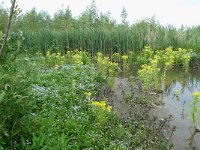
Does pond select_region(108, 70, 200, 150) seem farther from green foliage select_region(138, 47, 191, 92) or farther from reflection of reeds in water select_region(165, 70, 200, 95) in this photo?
green foliage select_region(138, 47, 191, 92)

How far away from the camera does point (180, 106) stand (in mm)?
7453

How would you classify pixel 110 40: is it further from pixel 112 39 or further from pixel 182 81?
pixel 182 81

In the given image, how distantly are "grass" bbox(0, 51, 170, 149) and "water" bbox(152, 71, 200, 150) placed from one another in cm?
53

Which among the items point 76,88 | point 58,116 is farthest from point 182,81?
point 58,116

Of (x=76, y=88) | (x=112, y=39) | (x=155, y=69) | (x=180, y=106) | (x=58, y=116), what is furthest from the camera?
(x=112, y=39)

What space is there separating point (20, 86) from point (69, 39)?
38.0 ft

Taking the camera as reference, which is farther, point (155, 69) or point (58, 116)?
point (155, 69)

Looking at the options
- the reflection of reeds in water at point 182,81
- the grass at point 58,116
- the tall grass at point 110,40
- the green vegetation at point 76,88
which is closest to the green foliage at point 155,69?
the green vegetation at point 76,88

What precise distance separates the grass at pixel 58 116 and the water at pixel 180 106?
1.72ft

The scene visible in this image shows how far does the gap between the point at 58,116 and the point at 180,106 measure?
2898 mm

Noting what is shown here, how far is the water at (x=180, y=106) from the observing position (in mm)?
5711

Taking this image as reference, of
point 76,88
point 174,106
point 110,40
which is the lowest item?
Result: point 174,106

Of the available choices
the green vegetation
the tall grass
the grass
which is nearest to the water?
the green vegetation

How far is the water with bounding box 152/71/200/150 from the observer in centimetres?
571
